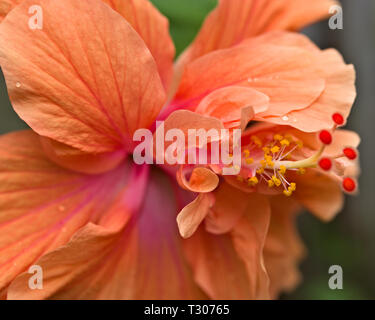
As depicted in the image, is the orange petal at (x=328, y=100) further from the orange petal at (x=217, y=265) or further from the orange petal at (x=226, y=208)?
the orange petal at (x=217, y=265)

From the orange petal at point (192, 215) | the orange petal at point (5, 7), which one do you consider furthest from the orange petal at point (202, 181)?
the orange petal at point (5, 7)

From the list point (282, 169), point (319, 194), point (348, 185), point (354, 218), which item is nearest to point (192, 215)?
point (282, 169)

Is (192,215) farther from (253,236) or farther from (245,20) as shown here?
(245,20)

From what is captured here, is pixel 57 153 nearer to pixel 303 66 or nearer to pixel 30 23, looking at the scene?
pixel 30 23

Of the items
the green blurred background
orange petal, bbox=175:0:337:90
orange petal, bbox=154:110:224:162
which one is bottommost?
the green blurred background

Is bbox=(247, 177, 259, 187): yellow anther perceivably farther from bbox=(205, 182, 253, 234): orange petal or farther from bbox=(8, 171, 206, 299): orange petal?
bbox=(8, 171, 206, 299): orange petal

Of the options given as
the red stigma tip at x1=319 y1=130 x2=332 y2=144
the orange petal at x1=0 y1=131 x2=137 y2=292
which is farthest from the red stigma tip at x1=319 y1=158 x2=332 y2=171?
the orange petal at x1=0 y1=131 x2=137 y2=292

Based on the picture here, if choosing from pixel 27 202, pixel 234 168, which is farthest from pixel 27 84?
pixel 234 168
